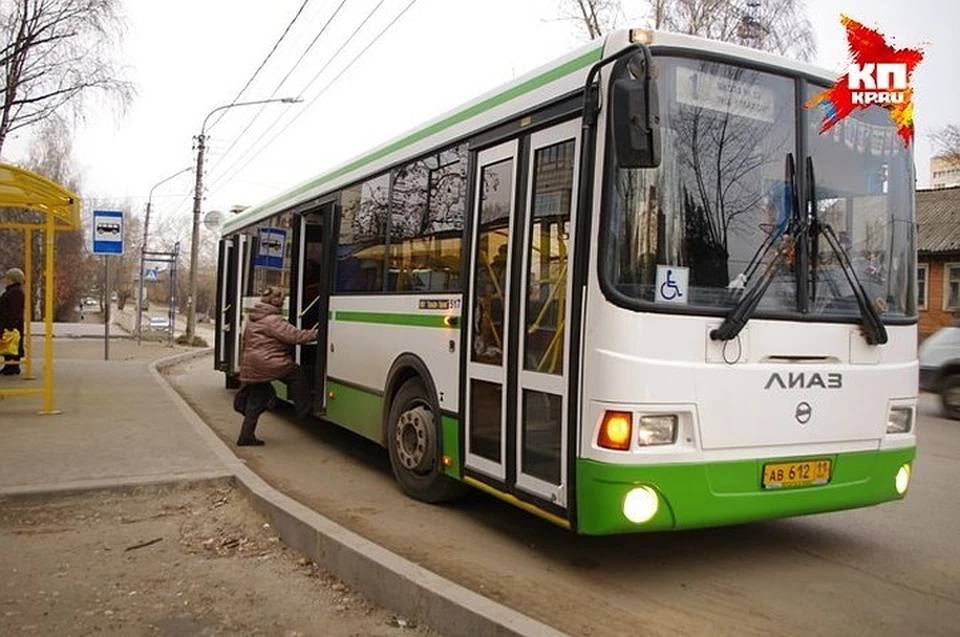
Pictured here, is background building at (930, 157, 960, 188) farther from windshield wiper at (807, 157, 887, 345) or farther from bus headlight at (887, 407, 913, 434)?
windshield wiper at (807, 157, 887, 345)

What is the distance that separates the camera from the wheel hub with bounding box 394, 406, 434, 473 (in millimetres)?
6328

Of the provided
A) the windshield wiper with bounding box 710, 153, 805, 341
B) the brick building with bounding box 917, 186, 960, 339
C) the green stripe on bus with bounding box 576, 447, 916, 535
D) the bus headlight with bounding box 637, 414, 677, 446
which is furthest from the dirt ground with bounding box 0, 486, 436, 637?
the brick building with bounding box 917, 186, 960, 339

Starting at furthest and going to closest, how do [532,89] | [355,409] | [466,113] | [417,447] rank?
1. [355,409]
2. [417,447]
3. [466,113]
4. [532,89]

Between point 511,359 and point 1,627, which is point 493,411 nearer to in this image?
point 511,359

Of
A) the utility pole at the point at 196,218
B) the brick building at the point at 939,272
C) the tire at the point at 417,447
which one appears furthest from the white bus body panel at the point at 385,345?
the brick building at the point at 939,272

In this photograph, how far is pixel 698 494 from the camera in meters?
4.46

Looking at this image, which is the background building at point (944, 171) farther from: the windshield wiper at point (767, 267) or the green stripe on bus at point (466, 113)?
the windshield wiper at point (767, 267)

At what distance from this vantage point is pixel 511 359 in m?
5.27

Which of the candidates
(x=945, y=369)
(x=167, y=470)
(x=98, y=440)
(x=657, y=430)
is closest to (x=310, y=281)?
(x=98, y=440)

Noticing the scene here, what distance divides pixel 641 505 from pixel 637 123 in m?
1.97

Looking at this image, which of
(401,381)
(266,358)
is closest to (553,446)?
(401,381)

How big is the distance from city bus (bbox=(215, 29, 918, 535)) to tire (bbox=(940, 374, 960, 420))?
9646 mm

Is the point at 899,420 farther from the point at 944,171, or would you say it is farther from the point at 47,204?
the point at 944,171

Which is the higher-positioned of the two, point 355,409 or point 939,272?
point 939,272
